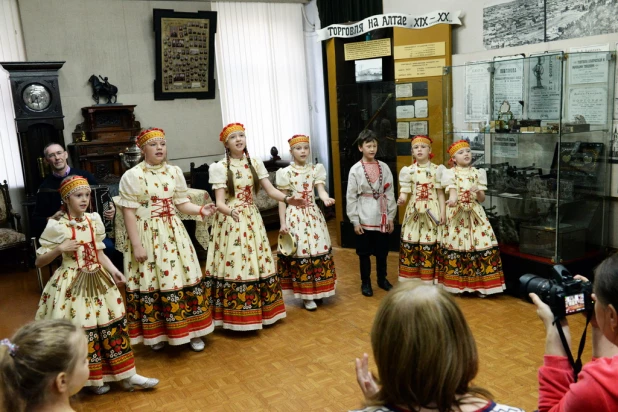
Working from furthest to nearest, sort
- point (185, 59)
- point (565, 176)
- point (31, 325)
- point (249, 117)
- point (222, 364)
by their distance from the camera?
point (249, 117) → point (185, 59) → point (565, 176) → point (222, 364) → point (31, 325)

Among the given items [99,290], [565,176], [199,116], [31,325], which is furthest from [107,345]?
[199,116]

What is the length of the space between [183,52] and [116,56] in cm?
94

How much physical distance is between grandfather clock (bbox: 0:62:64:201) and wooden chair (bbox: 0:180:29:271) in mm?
250

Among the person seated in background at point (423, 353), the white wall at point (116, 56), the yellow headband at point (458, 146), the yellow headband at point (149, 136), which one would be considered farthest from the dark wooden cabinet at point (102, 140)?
the person seated in background at point (423, 353)

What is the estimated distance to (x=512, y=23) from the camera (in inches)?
233

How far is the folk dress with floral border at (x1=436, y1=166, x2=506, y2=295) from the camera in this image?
17.1 feet

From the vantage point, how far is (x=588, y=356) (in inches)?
154

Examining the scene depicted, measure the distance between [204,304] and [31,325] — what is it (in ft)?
8.23

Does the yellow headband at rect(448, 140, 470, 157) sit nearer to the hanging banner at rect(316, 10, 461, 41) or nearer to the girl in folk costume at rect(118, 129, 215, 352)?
the hanging banner at rect(316, 10, 461, 41)

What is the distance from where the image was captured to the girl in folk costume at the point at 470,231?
5203 millimetres

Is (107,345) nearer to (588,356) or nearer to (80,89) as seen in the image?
(588,356)

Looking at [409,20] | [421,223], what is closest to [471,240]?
[421,223]

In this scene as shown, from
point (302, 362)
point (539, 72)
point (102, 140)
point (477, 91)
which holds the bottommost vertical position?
point (302, 362)

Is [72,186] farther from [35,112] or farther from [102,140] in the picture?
[102,140]
